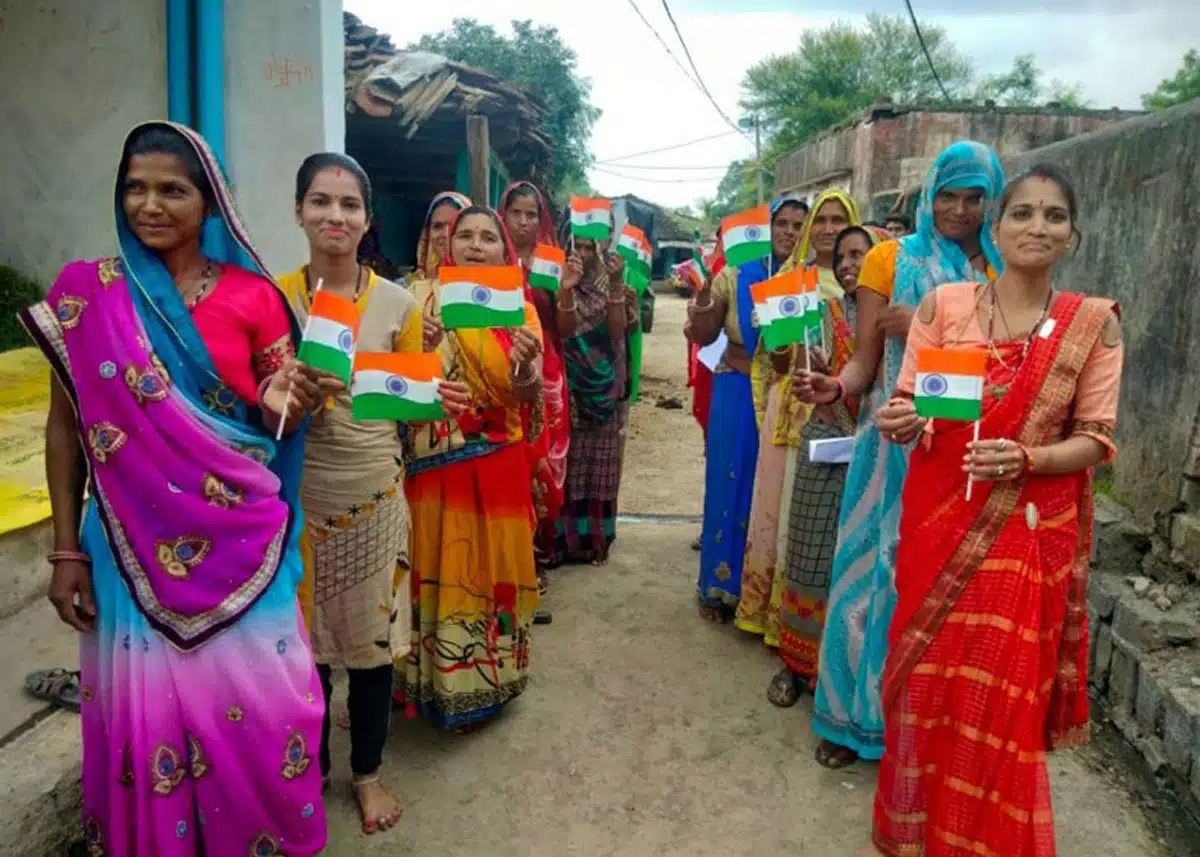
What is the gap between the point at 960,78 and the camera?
41.9 meters

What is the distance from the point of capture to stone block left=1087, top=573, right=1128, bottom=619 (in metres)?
3.50

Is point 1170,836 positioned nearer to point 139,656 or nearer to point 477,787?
point 477,787

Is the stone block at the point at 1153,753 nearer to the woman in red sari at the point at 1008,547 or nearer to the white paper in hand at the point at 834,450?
the woman in red sari at the point at 1008,547

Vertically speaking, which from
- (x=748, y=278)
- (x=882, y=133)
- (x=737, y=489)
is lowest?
(x=737, y=489)

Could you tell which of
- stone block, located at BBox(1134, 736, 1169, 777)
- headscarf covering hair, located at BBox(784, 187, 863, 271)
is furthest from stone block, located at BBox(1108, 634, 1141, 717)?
headscarf covering hair, located at BBox(784, 187, 863, 271)

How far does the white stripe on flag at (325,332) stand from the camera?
188cm

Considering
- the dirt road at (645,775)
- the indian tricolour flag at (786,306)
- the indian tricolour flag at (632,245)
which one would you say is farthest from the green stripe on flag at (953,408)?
the indian tricolour flag at (632,245)

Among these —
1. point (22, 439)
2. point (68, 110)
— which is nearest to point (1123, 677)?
point (22, 439)

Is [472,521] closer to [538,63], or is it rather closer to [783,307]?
[783,307]

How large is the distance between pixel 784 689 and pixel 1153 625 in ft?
4.38

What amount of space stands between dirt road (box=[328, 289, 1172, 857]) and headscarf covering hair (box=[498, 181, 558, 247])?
186cm

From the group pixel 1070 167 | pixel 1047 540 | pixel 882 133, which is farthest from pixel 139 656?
pixel 882 133

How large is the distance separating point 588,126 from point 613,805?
2494 cm

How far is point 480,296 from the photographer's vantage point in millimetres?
2410
